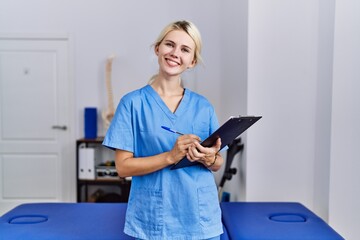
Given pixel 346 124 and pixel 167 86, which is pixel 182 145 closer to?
pixel 167 86

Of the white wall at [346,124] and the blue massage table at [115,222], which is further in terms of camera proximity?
the white wall at [346,124]

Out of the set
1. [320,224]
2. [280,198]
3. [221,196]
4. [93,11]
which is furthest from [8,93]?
[320,224]

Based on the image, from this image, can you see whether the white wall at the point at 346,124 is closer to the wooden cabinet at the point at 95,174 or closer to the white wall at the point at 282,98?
the white wall at the point at 282,98

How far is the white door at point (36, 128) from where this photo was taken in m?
4.32

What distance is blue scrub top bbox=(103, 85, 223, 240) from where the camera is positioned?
1.23m

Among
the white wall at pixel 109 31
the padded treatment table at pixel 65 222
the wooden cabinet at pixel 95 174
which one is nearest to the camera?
the padded treatment table at pixel 65 222

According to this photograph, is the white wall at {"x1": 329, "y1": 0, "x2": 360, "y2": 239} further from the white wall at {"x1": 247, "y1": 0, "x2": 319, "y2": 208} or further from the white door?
the white door

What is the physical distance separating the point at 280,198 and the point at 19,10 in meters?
3.30

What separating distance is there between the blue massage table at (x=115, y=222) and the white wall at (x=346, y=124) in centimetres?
25

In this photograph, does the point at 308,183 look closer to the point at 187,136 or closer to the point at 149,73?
the point at 187,136

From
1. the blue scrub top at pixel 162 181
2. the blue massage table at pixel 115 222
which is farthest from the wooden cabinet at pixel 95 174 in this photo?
the blue scrub top at pixel 162 181

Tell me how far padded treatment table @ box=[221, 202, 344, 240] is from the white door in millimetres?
2611

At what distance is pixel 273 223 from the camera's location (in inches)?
76.0

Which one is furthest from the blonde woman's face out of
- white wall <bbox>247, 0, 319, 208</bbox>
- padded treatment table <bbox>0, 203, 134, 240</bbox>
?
white wall <bbox>247, 0, 319, 208</bbox>
